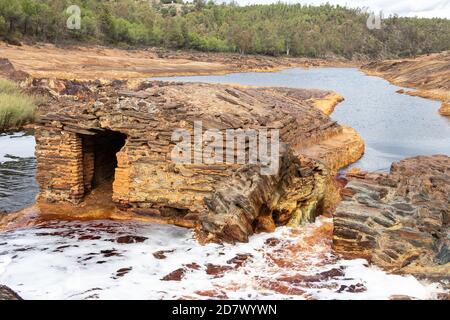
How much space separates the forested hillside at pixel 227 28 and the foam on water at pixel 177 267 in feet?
121

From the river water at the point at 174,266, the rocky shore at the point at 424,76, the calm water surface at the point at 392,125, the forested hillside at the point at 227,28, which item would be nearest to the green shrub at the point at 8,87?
the river water at the point at 174,266

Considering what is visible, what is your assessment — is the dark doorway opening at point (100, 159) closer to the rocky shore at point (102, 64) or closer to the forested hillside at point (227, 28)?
the rocky shore at point (102, 64)

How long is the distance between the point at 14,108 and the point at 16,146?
3.90 metres

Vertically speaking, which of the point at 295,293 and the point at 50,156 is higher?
the point at 50,156

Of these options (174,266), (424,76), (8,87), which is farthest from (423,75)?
(174,266)

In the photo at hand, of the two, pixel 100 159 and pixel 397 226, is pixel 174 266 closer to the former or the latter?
pixel 397 226

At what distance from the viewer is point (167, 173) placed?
10.4 m

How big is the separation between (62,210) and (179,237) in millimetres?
2824

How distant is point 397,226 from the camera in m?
8.52

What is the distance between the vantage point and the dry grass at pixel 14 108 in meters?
20.7

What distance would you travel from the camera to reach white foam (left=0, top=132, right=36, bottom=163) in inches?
645

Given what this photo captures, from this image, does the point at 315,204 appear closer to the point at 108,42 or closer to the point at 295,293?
the point at 295,293

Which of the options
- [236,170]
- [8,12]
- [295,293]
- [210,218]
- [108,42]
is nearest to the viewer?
[295,293]

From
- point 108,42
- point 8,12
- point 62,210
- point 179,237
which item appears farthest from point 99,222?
point 108,42
